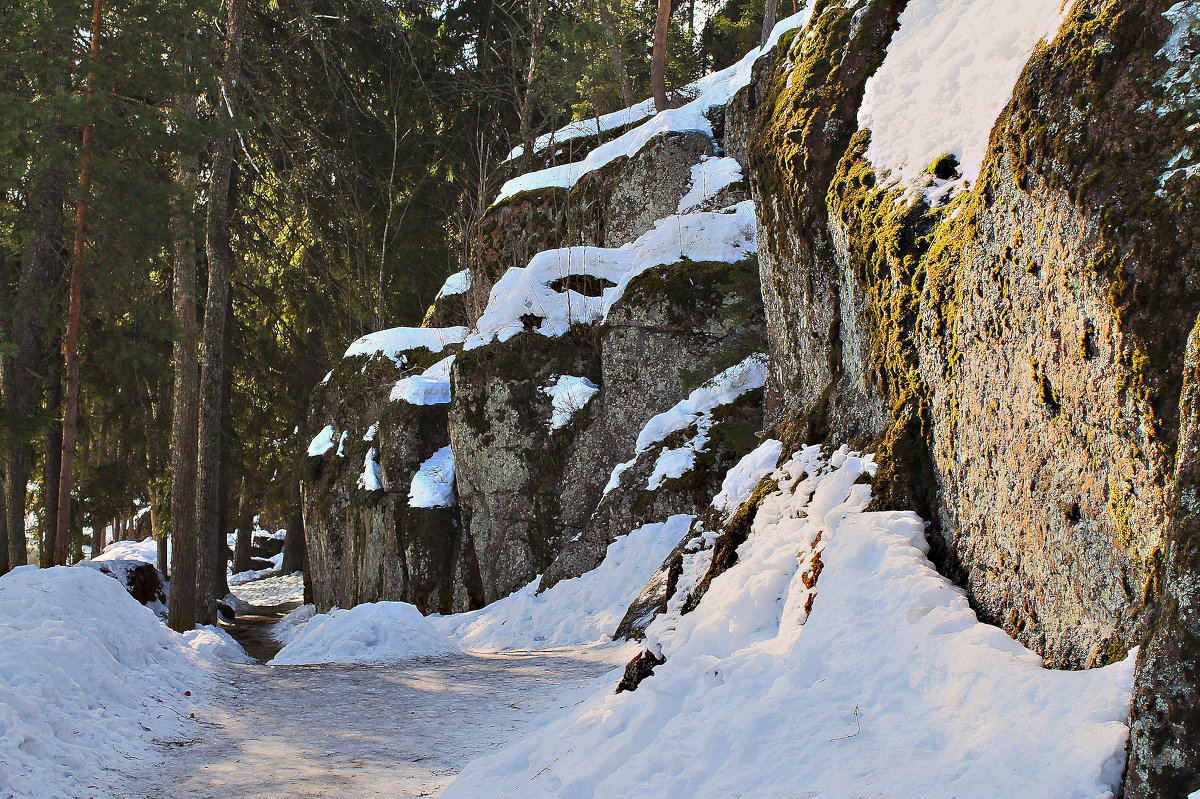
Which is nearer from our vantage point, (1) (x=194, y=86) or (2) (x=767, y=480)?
(2) (x=767, y=480)

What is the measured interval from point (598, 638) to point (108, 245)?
845 cm

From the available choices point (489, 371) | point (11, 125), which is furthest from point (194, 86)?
point (489, 371)

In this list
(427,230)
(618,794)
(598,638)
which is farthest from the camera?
(427,230)

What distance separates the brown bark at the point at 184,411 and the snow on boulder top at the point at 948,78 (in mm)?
9554

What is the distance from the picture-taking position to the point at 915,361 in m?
4.65

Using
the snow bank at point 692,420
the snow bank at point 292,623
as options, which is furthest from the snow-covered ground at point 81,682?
the snow bank at point 292,623

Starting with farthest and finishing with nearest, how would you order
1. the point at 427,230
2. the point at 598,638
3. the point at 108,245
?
the point at 427,230
the point at 108,245
the point at 598,638

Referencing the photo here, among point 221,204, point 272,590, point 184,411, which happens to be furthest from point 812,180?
point 272,590

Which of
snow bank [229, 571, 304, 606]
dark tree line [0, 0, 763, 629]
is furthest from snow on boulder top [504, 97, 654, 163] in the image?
snow bank [229, 571, 304, 606]

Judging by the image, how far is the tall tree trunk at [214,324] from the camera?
1273 centimetres

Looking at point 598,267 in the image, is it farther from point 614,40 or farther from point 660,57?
point 614,40

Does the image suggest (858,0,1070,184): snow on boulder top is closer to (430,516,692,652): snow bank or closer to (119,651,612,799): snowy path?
(119,651,612,799): snowy path

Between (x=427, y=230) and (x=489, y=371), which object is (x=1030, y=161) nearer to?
(x=489, y=371)

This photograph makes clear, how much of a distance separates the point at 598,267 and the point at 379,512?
5.36m
